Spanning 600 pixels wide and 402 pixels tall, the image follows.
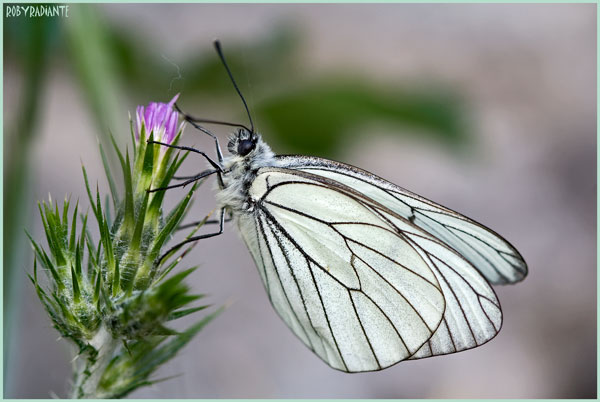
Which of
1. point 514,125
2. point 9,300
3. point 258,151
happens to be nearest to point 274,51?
point 258,151

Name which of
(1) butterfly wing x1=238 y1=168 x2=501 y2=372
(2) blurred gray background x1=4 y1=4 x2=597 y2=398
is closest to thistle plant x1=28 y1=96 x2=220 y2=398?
(2) blurred gray background x1=4 y1=4 x2=597 y2=398

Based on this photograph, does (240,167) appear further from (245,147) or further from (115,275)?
(115,275)

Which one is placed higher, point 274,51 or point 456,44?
point 456,44

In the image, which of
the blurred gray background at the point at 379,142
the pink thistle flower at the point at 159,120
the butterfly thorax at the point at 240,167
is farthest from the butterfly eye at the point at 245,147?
the pink thistle flower at the point at 159,120

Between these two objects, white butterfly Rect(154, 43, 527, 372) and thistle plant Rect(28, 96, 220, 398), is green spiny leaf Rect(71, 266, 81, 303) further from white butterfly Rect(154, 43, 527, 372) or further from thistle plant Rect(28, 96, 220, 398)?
white butterfly Rect(154, 43, 527, 372)

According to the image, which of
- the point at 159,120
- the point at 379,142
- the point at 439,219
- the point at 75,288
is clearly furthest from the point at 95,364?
the point at 379,142

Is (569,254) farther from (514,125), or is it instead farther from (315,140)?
(315,140)

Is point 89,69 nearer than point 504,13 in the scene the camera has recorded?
Yes

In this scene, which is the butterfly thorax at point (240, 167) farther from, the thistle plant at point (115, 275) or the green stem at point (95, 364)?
the green stem at point (95, 364)
